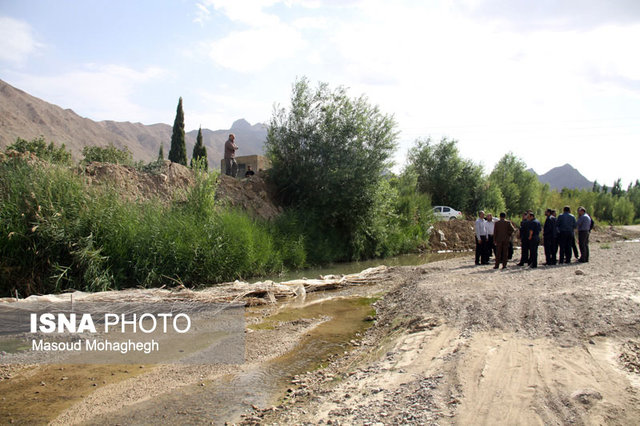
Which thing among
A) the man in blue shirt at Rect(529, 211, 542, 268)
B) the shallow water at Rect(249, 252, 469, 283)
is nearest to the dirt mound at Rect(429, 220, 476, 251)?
the shallow water at Rect(249, 252, 469, 283)

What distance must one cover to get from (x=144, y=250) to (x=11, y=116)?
Answer: 9648 centimetres

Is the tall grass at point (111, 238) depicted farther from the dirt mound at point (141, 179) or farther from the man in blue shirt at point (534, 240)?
the man in blue shirt at point (534, 240)

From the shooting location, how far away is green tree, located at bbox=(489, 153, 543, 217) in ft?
167

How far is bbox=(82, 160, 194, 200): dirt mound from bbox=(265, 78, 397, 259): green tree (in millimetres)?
6029

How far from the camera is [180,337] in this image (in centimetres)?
794

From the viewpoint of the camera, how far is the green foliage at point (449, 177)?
44.8 m

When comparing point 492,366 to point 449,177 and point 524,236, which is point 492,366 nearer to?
point 524,236

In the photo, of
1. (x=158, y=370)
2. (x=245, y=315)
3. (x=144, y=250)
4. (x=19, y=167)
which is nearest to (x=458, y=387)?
(x=158, y=370)

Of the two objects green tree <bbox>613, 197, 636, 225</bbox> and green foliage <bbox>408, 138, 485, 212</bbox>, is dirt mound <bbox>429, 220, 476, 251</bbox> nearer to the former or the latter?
green foliage <bbox>408, 138, 485, 212</bbox>

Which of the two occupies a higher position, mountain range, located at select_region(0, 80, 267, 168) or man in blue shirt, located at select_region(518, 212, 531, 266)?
mountain range, located at select_region(0, 80, 267, 168)

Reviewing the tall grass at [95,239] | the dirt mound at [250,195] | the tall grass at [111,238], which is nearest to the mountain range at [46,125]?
the dirt mound at [250,195]

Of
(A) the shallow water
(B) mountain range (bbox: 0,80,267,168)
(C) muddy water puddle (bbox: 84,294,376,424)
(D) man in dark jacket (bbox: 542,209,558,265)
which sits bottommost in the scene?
(A) the shallow water

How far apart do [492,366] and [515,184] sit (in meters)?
51.1

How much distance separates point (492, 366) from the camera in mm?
5387
